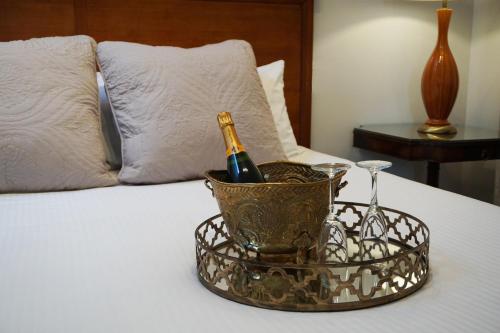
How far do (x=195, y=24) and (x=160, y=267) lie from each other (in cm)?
159

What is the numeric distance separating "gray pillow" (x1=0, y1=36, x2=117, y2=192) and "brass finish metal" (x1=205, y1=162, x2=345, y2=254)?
2.69 ft

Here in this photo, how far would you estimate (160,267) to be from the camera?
0.96 meters

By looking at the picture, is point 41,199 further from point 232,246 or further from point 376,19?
point 376,19

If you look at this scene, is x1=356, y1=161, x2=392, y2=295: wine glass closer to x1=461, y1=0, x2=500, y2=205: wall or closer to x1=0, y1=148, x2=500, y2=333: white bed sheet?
x1=0, y1=148, x2=500, y2=333: white bed sheet

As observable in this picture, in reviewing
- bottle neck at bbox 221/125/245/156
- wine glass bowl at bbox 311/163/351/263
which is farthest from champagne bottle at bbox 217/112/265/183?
wine glass bowl at bbox 311/163/351/263

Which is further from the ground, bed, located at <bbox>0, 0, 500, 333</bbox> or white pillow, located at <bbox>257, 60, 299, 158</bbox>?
white pillow, located at <bbox>257, 60, 299, 158</bbox>

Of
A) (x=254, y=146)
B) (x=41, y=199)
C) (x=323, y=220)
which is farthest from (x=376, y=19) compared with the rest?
(x=323, y=220)

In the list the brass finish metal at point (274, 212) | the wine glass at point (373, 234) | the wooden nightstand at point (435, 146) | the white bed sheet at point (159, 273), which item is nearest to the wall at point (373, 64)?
the wooden nightstand at point (435, 146)

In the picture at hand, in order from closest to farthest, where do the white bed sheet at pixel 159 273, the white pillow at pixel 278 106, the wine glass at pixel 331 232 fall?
the white bed sheet at pixel 159 273 → the wine glass at pixel 331 232 → the white pillow at pixel 278 106

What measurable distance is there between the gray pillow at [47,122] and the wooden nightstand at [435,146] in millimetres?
1238

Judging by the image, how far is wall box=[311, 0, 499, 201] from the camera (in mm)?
2648

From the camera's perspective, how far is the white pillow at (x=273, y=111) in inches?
73.8

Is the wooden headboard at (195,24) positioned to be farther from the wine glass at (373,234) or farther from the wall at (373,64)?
the wine glass at (373,234)

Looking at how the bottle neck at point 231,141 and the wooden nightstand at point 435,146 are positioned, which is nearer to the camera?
the bottle neck at point 231,141
